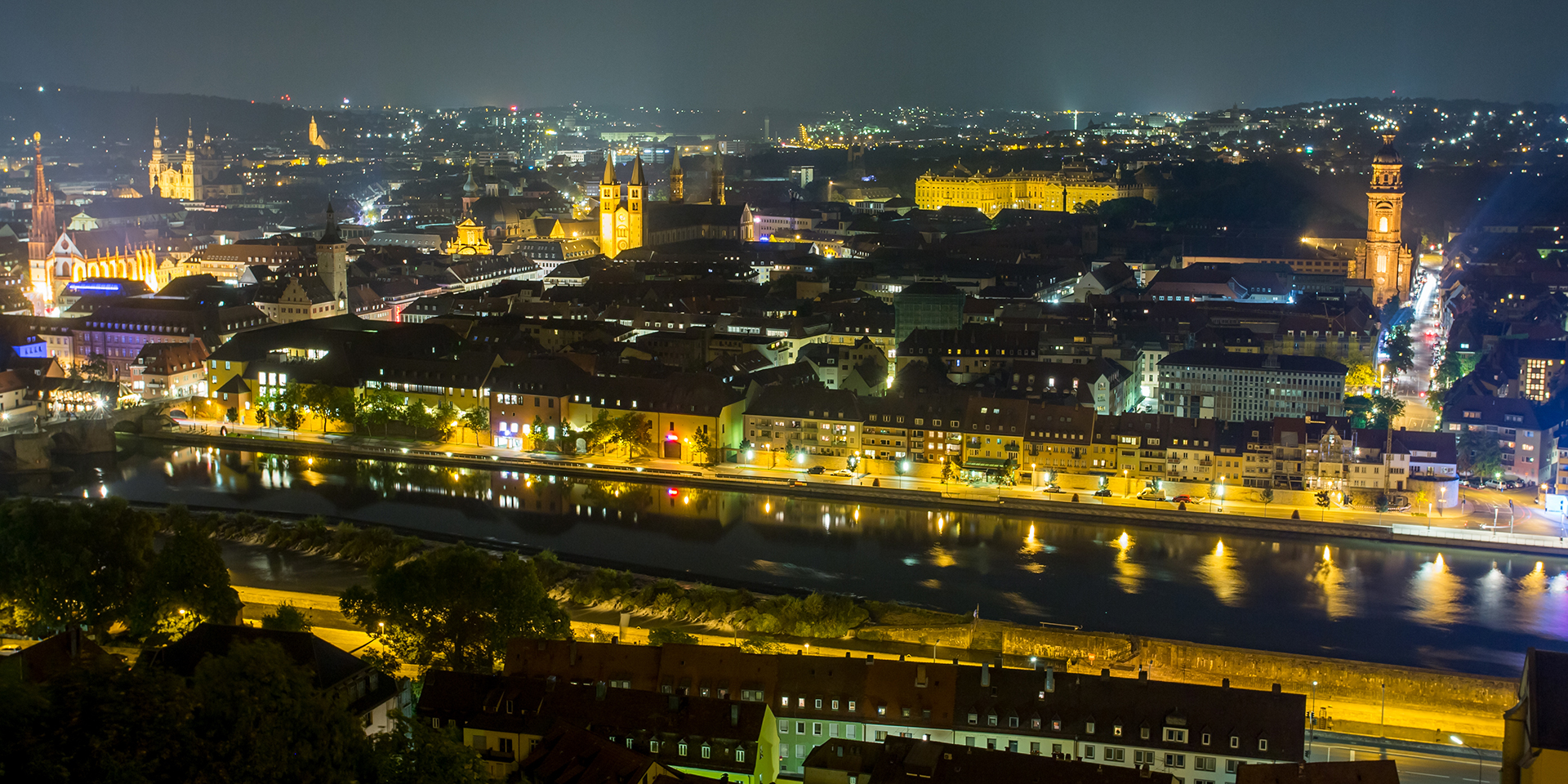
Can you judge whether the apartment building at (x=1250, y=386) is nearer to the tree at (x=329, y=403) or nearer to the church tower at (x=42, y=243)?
the tree at (x=329, y=403)

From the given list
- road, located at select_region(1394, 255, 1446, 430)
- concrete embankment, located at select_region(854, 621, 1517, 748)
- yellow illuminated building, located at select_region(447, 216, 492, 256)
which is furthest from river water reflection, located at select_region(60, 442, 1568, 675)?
yellow illuminated building, located at select_region(447, 216, 492, 256)

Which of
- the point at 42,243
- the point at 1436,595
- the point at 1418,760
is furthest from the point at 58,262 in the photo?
the point at 1418,760

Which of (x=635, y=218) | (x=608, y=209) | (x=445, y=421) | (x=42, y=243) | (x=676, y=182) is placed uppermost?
(x=676, y=182)

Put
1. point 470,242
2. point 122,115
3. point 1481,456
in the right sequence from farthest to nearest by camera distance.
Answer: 1. point 122,115
2. point 470,242
3. point 1481,456

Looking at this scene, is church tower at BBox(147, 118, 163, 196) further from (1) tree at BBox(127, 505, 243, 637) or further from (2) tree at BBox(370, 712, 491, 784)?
(2) tree at BBox(370, 712, 491, 784)

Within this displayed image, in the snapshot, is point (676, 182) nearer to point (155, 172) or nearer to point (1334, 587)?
point (155, 172)

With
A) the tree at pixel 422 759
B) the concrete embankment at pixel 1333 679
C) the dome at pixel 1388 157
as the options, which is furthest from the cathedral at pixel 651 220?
the tree at pixel 422 759
